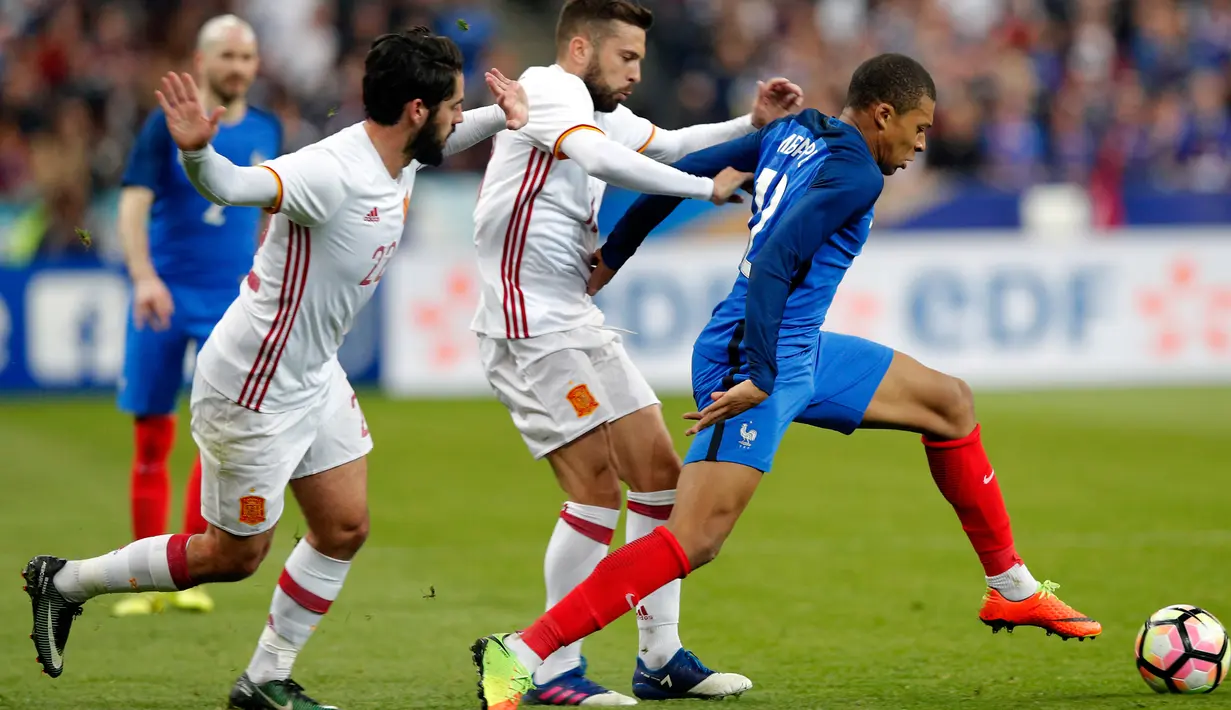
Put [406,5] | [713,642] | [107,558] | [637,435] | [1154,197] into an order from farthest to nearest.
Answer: [406,5], [1154,197], [713,642], [637,435], [107,558]

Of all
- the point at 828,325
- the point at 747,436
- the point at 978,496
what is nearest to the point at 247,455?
the point at 747,436

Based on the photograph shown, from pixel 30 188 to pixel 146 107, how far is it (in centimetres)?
144

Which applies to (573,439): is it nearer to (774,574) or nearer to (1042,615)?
(1042,615)

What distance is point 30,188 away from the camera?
16.4m

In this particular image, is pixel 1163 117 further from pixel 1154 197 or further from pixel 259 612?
pixel 259 612

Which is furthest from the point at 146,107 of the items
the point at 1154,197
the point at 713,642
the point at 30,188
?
the point at 713,642

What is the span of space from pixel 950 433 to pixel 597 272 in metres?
1.33

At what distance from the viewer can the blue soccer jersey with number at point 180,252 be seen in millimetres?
6988

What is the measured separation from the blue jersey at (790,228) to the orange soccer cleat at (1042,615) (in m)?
1.15

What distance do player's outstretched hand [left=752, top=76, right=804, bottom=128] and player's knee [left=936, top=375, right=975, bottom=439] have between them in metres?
1.15

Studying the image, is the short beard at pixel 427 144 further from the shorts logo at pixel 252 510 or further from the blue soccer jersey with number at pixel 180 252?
the blue soccer jersey with number at pixel 180 252

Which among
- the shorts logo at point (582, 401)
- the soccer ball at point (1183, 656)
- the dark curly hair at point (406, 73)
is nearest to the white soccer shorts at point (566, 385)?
the shorts logo at point (582, 401)

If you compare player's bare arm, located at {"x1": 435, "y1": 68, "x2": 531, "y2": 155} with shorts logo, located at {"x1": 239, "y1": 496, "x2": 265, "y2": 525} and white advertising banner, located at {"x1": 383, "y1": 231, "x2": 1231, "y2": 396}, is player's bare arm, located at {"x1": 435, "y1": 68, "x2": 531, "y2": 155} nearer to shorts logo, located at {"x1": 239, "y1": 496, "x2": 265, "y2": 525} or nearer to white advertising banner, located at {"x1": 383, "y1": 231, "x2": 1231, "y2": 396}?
shorts logo, located at {"x1": 239, "y1": 496, "x2": 265, "y2": 525}

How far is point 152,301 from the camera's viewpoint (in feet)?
21.9
